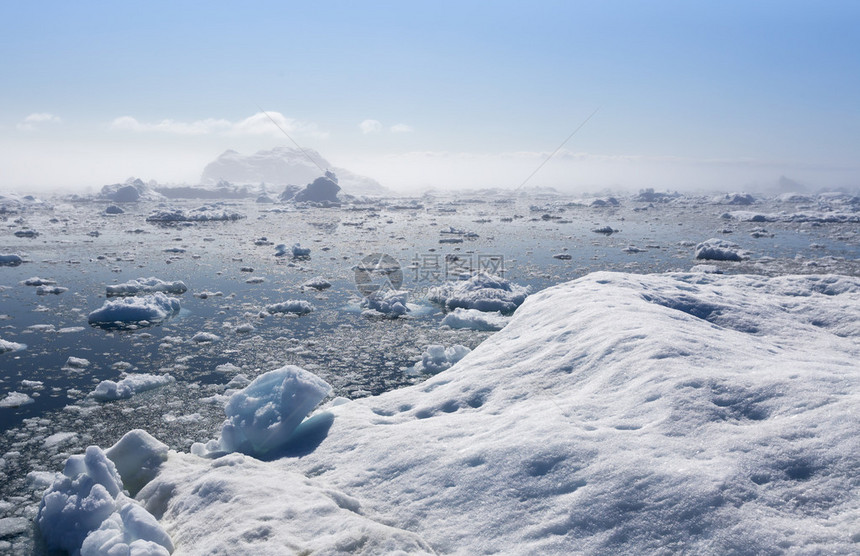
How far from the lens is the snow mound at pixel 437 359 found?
7.52m

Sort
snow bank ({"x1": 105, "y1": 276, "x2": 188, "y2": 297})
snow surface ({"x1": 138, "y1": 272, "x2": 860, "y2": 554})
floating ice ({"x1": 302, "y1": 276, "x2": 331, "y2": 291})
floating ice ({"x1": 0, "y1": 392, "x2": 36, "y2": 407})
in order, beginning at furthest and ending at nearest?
floating ice ({"x1": 302, "y1": 276, "x2": 331, "y2": 291})
snow bank ({"x1": 105, "y1": 276, "x2": 188, "y2": 297})
floating ice ({"x1": 0, "y1": 392, "x2": 36, "y2": 407})
snow surface ({"x1": 138, "y1": 272, "x2": 860, "y2": 554})

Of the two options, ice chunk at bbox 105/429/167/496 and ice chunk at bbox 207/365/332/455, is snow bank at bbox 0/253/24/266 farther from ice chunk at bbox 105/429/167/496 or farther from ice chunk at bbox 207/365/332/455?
ice chunk at bbox 207/365/332/455

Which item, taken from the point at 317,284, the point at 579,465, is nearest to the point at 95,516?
the point at 579,465

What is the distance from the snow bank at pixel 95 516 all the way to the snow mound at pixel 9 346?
531 cm

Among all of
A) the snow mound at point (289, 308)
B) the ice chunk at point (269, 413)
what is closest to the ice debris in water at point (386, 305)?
the snow mound at point (289, 308)

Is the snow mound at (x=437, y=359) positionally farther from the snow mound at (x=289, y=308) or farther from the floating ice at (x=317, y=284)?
the floating ice at (x=317, y=284)

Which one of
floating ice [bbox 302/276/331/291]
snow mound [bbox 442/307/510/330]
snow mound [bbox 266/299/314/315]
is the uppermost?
floating ice [bbox 302/276/331/291]

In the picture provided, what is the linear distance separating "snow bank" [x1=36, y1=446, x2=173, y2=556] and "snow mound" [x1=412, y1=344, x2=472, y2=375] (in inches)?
163

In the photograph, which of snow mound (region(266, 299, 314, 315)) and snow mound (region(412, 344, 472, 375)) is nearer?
snow mound (region(412, 344, 472, 375))

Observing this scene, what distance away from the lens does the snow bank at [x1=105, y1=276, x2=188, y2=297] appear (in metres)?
12.0

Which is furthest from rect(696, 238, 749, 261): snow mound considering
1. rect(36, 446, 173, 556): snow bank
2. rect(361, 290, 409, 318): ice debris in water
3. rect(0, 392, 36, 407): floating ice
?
rect(0, 392, 36, 407): floating ice

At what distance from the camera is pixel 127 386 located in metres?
6.59

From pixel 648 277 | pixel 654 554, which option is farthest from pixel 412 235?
pixel 654 554

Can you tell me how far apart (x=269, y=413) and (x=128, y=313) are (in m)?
6.37
